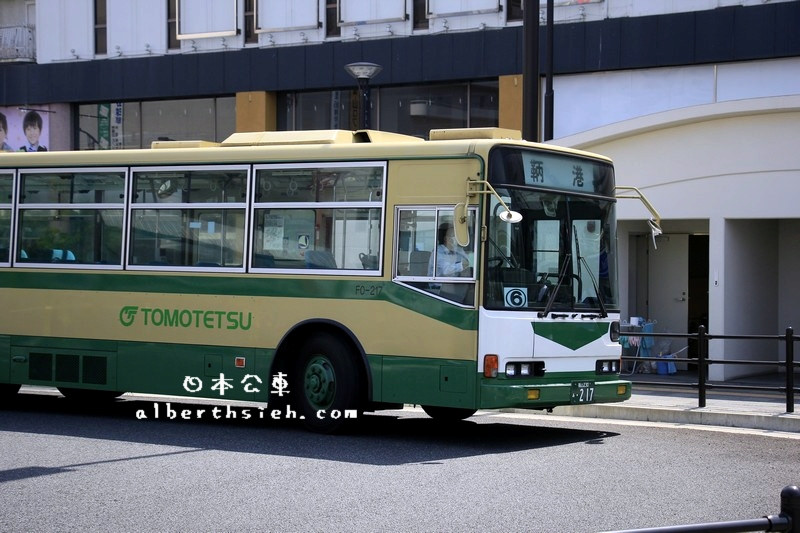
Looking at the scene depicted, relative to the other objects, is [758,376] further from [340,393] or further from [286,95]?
[286,95]

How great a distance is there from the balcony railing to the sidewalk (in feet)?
68.7

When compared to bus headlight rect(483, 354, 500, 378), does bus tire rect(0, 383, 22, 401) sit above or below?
below

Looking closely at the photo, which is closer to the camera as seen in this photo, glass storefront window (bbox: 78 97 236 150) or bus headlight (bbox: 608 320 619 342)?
bus headlight (bbox: 608 320 619 342)

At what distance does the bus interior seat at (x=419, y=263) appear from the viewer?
12.3 m

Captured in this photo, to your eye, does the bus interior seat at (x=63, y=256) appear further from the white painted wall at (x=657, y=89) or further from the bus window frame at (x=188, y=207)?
the white painted wall at (x=657, y=89)

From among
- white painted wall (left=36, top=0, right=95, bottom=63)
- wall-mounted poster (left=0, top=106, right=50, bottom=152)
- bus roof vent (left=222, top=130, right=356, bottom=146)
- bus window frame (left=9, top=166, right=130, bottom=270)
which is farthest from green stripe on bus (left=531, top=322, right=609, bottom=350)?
wall-mounted poster (left=0, top=106, right=50, bottom=152)

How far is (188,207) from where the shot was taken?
14.1 meters

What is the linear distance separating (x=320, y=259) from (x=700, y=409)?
5.21m

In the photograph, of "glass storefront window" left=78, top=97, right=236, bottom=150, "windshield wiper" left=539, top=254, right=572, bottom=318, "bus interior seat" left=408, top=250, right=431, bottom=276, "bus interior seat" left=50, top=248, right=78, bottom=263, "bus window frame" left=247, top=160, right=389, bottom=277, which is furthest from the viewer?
"glass storefront window" left=78, top=97, right=236, bottom=150

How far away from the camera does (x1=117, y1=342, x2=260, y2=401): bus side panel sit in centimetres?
1343

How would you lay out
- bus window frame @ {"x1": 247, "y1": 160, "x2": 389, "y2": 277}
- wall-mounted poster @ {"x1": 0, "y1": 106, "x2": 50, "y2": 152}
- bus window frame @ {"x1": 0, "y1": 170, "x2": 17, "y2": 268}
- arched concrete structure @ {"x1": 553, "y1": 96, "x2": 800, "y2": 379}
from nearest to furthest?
bus window frame @ {"x1": 247, "y1": 160, "x2": 389, "y2": 277} → bus window frame @ {"x1": 0, "y1": 170, "x2": 17, "y2": 268} → arched concrete structure @ {"x1": 553, "y1": 96, "x2": 800, "y2": 379} → wall-mounted poster @ {"x1": 0, "y1": 106, "x2": 50, "y2": 152}

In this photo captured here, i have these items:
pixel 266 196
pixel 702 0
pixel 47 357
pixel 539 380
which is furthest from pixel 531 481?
pixel 702 0

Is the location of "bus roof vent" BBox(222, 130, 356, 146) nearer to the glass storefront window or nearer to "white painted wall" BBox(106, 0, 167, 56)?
the glass storefront window

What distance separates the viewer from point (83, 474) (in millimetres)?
10422
